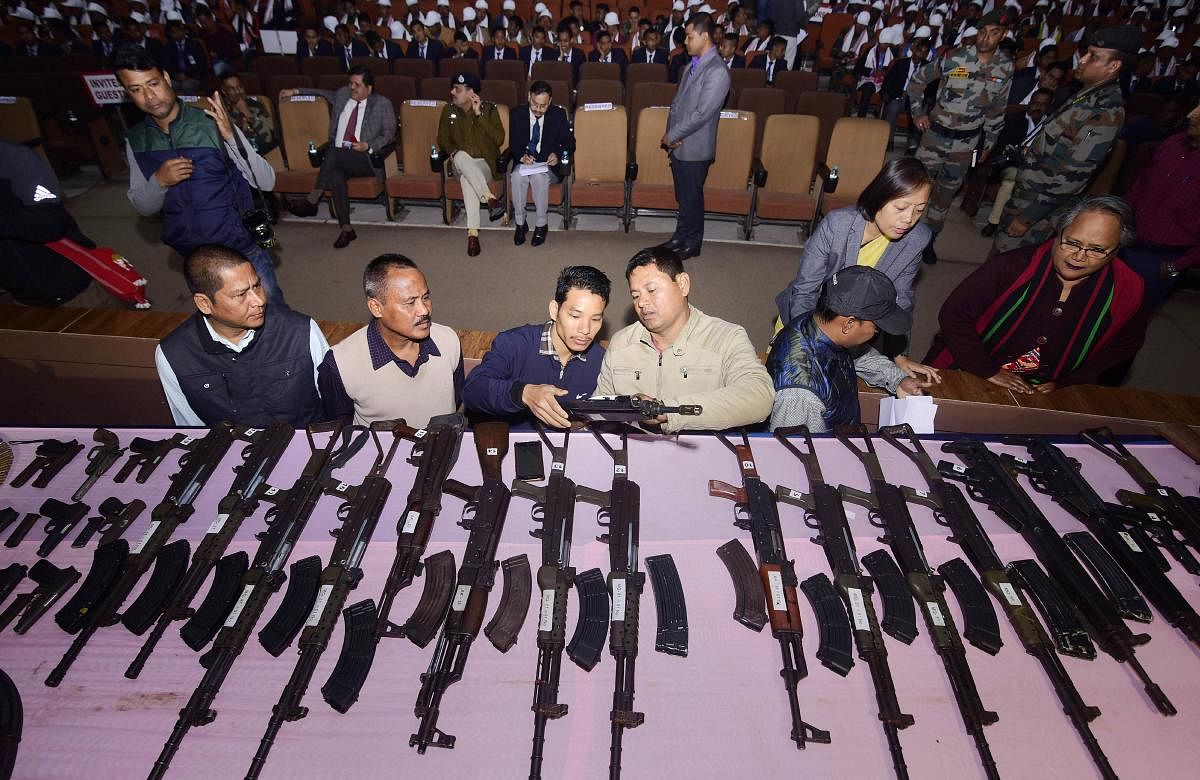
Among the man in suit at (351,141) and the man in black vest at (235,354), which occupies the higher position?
the man in suit at (351,141)

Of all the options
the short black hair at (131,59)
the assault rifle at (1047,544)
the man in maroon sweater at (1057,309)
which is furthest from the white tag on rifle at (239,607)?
the man in maroon sweater at (1057,309)

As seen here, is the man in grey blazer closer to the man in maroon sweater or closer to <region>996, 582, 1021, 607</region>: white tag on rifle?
the man in maroon sweater

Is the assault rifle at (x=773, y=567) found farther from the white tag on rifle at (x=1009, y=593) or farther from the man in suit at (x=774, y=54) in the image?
the man in suit at (x=774, y=54)

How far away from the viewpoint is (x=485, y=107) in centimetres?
597

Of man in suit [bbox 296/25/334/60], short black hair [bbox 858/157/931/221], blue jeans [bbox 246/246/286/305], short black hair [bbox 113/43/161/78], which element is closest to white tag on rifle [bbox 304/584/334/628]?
blue jeans [bbox 246/246/286/305]

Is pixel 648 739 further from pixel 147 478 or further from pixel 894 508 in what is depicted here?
pixel 147 478

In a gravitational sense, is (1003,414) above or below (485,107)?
below

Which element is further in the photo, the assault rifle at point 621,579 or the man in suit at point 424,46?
the man in suit at point 424,46

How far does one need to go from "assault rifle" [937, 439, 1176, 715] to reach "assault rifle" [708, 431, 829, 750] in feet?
2.79

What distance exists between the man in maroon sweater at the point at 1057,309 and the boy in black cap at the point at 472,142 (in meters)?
4.80

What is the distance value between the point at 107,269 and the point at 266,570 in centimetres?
307

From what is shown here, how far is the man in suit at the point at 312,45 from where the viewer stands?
9.31 metres

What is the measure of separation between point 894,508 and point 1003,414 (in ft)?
4.37

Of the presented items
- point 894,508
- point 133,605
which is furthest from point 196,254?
point 894,508
